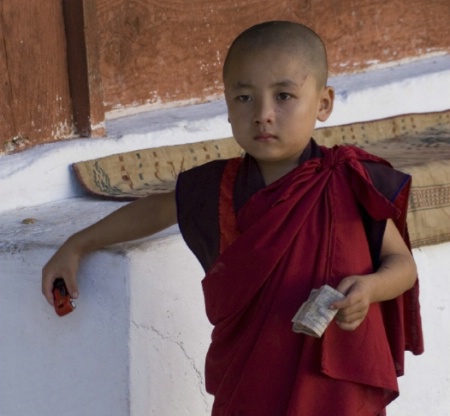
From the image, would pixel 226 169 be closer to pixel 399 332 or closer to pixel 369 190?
pixel 369 190

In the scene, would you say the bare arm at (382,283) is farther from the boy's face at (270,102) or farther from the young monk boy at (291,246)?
the boy's face at (270,102)

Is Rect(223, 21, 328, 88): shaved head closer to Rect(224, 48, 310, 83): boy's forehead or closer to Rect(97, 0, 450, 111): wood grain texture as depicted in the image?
Rect(224, 48, 310, 83): boy's forehead

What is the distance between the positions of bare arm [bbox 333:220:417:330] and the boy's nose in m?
0.34

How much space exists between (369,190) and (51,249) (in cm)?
101

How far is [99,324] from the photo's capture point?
296 centimetres

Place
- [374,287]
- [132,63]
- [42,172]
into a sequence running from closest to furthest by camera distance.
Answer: [374,287]
[42,172]
[132,63]

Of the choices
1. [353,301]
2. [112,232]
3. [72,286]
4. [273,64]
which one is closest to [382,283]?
[353,301]

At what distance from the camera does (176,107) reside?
4383 millimetres

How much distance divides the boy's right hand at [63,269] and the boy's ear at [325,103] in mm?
703

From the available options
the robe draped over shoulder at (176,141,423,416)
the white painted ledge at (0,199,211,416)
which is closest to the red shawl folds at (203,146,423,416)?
the robe draped over shoulder at (176,141,423,416)

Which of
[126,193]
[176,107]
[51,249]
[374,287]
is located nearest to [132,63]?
[176,107]

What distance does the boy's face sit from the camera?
2.40 metres

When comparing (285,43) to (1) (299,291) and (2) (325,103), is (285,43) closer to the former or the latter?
(2) (325,103)

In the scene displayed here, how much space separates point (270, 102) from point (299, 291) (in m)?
0.39
